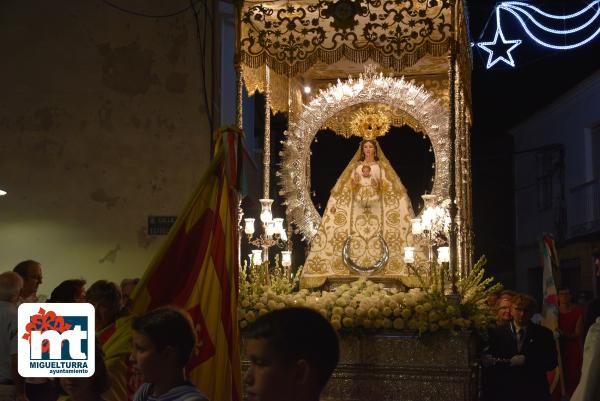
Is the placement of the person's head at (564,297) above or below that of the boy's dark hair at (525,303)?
below

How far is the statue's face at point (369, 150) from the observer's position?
11.1 metres

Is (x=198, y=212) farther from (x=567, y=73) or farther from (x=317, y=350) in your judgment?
(x=567, y=73)

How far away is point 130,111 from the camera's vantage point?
10977mm

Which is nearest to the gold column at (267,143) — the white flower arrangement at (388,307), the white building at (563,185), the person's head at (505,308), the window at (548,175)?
the white flower arrangement at (388,307)

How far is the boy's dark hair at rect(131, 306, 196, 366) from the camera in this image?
138 inches

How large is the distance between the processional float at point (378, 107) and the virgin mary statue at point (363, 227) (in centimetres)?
3

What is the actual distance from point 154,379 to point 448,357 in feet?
17.1

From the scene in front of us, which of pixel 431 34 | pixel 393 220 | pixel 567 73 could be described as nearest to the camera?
pixel 431 34

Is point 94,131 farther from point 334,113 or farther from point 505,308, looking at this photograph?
point 505,308

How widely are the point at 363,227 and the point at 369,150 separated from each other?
0.98 m

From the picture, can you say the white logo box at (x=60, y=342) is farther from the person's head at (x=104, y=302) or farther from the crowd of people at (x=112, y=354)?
the person's head at (x=104, y=302)

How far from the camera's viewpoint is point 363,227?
35.8 ft

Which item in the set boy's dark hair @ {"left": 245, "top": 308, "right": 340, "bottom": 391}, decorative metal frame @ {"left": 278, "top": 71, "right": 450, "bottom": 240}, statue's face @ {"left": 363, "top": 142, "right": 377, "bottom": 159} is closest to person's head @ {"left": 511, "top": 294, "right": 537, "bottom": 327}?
decorative metal frame @ {"left": 278, "top": 71, "right": 450, "bottom": 240}

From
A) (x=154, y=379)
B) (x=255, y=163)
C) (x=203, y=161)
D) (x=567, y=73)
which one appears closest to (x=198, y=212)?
(x=154, y=379)
